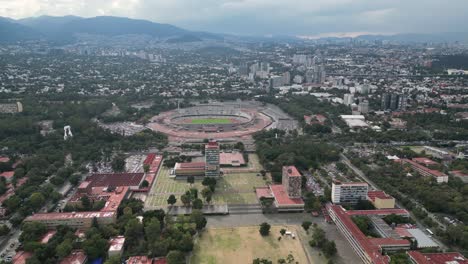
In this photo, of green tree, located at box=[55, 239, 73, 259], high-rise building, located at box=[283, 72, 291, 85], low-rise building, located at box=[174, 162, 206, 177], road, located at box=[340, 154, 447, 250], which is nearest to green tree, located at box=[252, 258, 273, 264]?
green tree, located at box=[55, 239, 73, 259]

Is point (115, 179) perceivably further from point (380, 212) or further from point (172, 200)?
point (380, 212)

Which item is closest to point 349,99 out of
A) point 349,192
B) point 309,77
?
point 309,77

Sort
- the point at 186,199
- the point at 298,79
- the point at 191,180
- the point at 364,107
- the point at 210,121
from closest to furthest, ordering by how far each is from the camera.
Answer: the point at 186,199
the point at 191,180
the point at 210,121
the point at 364,107
the point at 298,79

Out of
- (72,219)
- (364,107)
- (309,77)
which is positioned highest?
(309,77)

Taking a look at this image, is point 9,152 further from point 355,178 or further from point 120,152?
point 355,178

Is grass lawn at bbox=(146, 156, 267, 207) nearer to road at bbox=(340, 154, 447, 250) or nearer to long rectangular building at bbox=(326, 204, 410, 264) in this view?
long rectangular building at bbox=(326, 204, 410, 264)

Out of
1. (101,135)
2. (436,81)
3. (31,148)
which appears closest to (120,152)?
(101,135)
